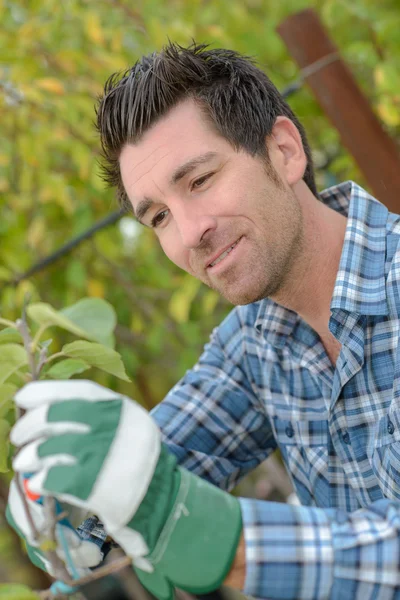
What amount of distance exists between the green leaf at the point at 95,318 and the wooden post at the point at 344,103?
1.05 m

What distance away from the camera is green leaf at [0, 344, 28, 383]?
0.93 meters

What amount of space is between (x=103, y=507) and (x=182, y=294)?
54.8 inches

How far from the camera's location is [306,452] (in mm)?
1489

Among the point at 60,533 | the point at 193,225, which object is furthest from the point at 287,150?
the point at 60,533

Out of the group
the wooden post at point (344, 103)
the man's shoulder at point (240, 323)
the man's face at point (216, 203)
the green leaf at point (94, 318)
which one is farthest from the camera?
the wooden post at point (344, 103)

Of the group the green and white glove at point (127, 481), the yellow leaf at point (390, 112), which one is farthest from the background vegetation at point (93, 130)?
the green and white glove at point (127, 481)

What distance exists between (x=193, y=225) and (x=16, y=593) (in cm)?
75

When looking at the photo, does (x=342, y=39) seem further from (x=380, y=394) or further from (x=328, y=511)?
(x=328, y=511)

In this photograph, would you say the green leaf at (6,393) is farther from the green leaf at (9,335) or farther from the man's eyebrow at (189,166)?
the man's eyebrow at (189,166)

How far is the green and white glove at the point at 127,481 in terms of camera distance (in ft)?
2.58

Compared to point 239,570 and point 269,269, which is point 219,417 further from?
point 239,570

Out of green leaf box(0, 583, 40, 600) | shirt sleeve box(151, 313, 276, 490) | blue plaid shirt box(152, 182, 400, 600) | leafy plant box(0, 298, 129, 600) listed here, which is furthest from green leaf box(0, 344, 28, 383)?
shirt sleeve box(151, 313, 276, 490)

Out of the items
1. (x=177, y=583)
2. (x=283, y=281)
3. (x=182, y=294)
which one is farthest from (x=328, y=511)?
(x=182, y=294)

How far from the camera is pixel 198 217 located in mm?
1325
